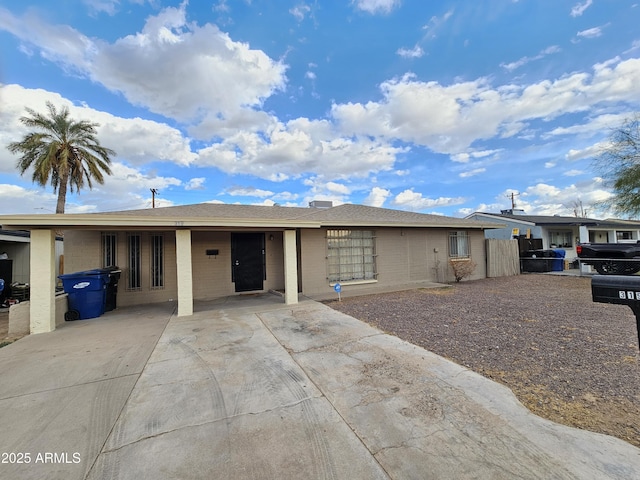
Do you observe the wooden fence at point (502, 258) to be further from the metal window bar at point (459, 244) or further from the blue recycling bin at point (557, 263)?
the blue recycling bin at point (557, 263)

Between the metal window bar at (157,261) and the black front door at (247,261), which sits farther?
the black front door at (247,261)

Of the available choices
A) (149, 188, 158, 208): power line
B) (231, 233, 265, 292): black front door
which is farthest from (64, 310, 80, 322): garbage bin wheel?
(149, 188, 158, 208): power line

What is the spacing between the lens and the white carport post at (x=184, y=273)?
6426mm

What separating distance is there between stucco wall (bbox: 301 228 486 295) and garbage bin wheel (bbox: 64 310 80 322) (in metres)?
5.65

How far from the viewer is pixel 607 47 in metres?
9.13

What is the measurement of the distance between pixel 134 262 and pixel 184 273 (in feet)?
9.38

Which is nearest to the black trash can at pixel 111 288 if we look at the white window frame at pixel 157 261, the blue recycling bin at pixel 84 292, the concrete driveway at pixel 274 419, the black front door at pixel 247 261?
the blue recycling bin at pixel 84 292

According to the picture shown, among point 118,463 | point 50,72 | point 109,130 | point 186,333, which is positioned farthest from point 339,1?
point 109,130

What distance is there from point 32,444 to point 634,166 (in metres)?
20.1

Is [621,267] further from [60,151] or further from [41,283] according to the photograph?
[60,151]

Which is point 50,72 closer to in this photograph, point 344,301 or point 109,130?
point 109,130

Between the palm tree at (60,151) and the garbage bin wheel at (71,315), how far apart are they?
11432 mm

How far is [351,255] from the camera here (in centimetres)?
970

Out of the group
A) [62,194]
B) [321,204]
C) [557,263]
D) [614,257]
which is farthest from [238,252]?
[557,263]
